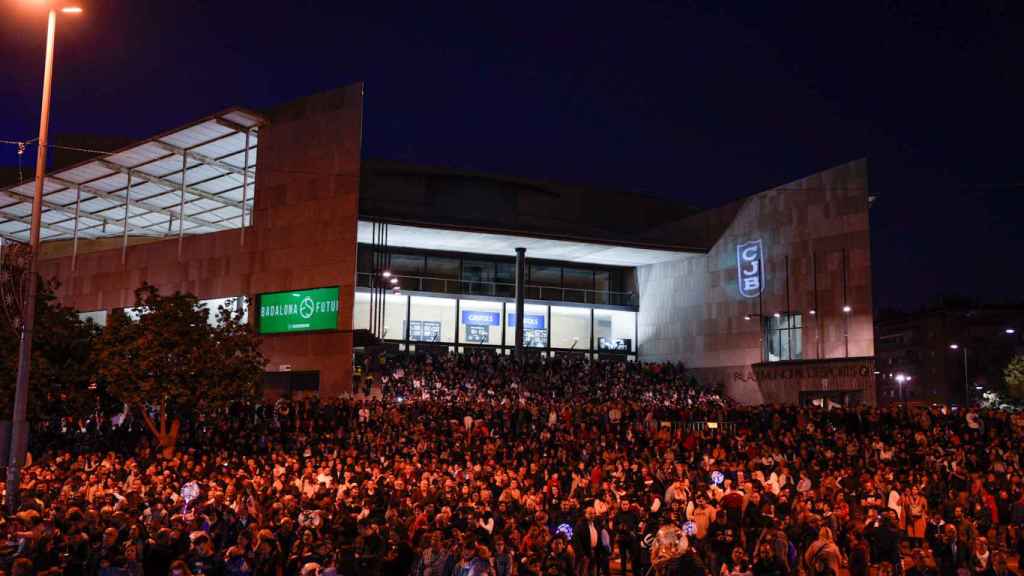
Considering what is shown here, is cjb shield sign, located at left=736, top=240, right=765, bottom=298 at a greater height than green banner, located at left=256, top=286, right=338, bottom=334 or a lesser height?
greater

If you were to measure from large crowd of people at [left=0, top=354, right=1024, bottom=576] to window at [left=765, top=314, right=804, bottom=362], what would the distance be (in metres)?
11.9

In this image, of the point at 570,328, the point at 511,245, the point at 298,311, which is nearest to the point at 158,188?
the point at 298,311

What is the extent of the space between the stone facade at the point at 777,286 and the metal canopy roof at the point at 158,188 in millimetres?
21806

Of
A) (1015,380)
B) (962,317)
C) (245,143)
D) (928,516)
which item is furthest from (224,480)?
(962,317)

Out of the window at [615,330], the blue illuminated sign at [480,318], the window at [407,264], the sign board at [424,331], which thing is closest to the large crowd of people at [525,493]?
the sign board at [424,331]

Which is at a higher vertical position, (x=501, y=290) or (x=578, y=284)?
(x=578, y=284)

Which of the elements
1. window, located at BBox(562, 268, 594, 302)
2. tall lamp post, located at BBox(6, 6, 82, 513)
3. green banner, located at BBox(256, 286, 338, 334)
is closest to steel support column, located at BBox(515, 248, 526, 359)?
window, located at BBox(562, 268, 594, 302)

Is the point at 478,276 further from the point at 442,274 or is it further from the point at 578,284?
the point at 578,284

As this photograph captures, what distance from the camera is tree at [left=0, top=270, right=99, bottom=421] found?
2597 cm

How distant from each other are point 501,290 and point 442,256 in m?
3.68

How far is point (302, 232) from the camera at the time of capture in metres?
35.3

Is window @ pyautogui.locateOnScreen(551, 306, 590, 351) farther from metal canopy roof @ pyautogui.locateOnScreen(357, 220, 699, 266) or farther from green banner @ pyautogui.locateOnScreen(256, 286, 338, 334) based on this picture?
green banner @ pyautogui.locateOnScreen(256, 286, 338, 334)

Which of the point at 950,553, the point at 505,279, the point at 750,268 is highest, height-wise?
the point at 505,279

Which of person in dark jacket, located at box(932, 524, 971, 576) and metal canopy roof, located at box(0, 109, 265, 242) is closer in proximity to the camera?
person in dark jacket, located at box(932, 524, 971, 576)
